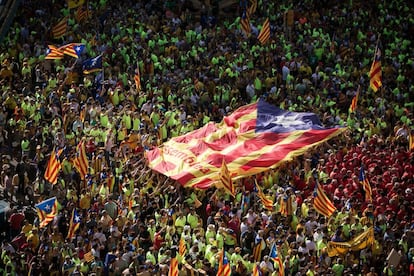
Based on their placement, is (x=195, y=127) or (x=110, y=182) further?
(x=195, y=127)

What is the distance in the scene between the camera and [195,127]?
109 feet

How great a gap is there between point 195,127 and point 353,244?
8672 mm

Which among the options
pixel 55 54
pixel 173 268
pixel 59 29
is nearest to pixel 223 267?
pixel 173 268

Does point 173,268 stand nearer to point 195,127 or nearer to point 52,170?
point 52,170

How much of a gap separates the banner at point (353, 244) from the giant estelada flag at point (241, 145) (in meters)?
4.40

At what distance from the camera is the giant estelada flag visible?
29766 mm

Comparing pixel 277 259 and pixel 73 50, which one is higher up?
pixel 73 50

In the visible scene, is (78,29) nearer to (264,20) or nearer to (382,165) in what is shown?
(264,20)

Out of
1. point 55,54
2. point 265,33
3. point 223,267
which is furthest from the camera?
point 265,33

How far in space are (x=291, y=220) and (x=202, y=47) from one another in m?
13.6

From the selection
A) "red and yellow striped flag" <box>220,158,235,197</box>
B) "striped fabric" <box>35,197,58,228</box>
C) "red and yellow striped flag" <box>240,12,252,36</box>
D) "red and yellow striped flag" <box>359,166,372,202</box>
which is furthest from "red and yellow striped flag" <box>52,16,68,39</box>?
"red and yellow striped flag" <box>359,166,372,202</box>

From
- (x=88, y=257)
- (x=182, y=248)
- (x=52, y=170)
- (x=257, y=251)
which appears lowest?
(x=257, y=251)

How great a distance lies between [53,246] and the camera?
25.9 metres

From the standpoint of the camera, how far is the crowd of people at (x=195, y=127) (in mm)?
25797
